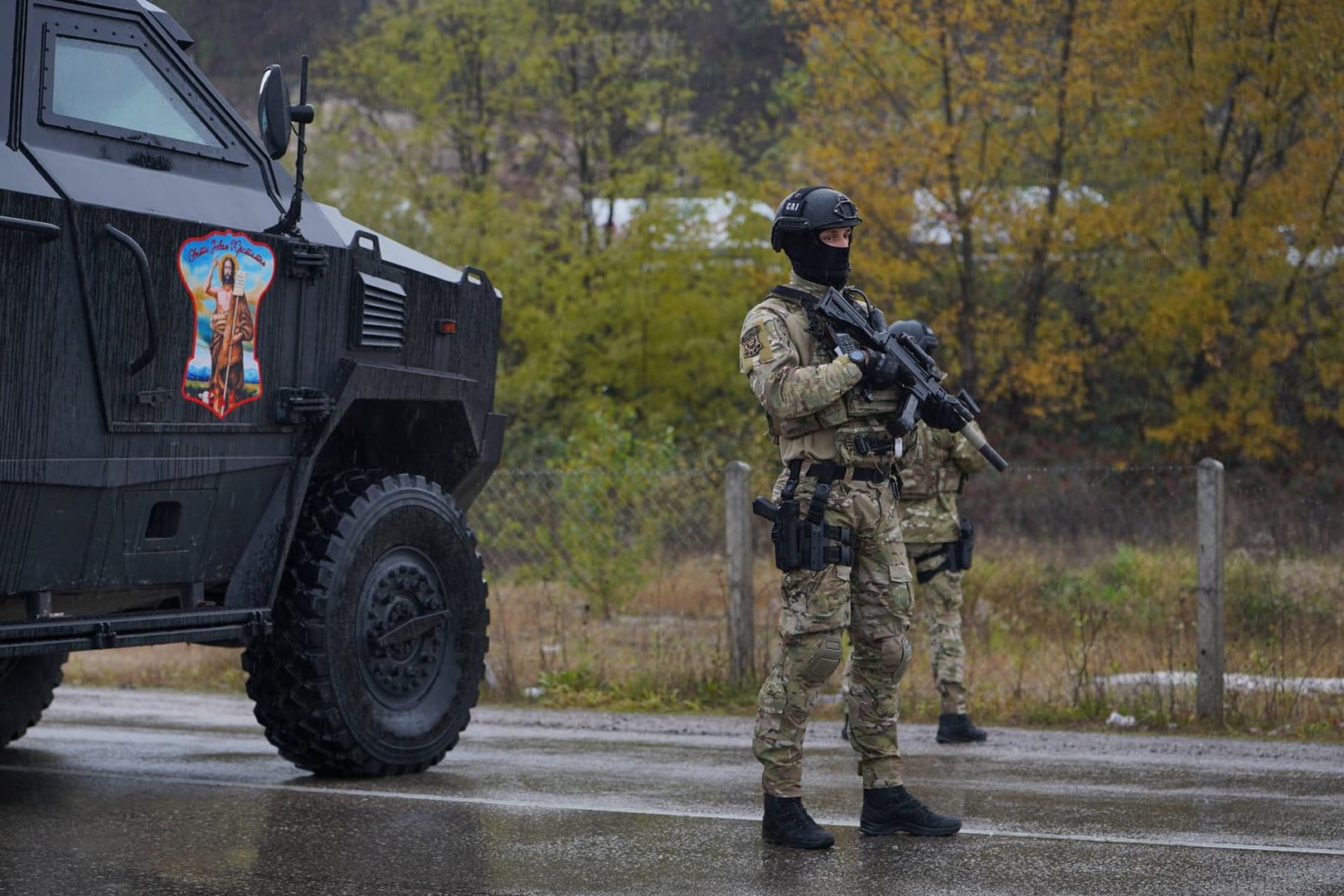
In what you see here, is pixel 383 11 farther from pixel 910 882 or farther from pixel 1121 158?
pixel 910 882

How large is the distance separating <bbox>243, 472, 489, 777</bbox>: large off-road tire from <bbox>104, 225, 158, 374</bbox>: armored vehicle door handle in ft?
3.81

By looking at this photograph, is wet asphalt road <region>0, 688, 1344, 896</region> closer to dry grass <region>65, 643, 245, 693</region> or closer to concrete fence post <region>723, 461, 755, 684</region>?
concrete fence post <region>723, 461, 755, 684</region>

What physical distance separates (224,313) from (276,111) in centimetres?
73

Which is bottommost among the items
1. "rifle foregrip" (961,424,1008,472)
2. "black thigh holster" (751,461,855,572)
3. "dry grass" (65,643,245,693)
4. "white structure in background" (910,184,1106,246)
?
"dry grass" (65,643,245,693)

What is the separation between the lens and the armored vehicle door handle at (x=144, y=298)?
5.67m

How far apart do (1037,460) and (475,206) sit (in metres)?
9.12

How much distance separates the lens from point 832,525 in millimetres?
5684

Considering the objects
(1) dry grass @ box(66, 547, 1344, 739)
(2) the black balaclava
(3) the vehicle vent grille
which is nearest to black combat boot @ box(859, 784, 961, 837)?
(2) the black balaclava

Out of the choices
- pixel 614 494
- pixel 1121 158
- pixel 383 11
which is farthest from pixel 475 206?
pixel 614 494

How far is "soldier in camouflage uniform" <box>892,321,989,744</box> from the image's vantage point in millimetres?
8383

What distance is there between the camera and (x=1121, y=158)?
75.7 feet

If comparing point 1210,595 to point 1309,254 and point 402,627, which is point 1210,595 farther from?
point 1309,254

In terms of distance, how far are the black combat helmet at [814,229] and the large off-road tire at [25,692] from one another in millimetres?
3827

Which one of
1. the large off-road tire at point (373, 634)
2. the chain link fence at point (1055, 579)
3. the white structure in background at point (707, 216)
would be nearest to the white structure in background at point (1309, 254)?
the white structure in background at point (707, 216)
